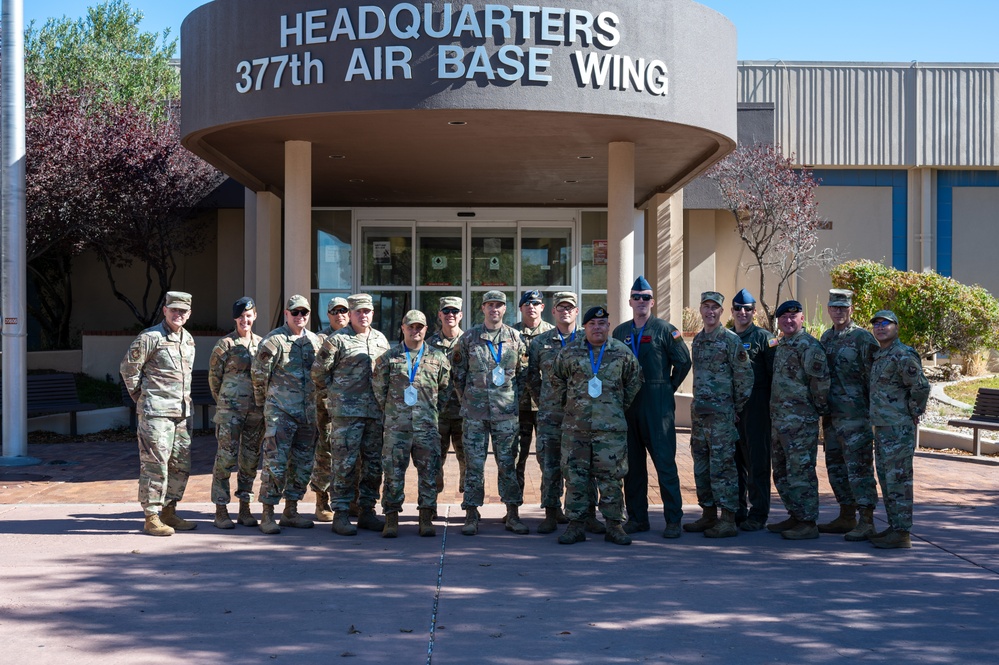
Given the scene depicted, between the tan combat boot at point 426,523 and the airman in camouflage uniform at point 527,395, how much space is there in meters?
0.84

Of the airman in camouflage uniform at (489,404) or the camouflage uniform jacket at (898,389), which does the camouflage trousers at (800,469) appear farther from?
the airman in camouflage uniform at (489,404)

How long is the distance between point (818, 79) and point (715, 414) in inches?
705

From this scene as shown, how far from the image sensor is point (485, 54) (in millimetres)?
10594

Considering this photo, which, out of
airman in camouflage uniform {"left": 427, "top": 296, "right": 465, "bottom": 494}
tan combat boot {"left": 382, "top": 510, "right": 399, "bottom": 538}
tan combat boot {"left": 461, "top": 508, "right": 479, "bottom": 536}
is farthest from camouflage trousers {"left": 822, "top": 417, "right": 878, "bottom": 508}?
tan combat boot {"left": 382, "top": 510, "right": 399, "bottom": 538}

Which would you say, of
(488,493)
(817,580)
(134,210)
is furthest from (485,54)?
(134,210)

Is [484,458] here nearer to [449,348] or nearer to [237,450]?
[449,348]

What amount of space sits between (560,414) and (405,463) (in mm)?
1362

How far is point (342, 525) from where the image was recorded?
318 inches

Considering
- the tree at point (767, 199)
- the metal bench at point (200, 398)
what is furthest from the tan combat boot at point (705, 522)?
the tree at point (767, 199)

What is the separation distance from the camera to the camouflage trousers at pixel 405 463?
8000 mm

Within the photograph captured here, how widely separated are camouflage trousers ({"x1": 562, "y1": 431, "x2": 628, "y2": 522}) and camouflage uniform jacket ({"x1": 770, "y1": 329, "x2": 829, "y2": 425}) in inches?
56.7

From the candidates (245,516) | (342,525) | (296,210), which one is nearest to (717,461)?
(342,525)

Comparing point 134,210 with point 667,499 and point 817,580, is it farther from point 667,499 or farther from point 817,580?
point 817,580

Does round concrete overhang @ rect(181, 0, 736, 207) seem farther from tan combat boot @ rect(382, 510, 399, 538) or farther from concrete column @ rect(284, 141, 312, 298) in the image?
tan combat boot @ rect(382, 510, 399, 538)
